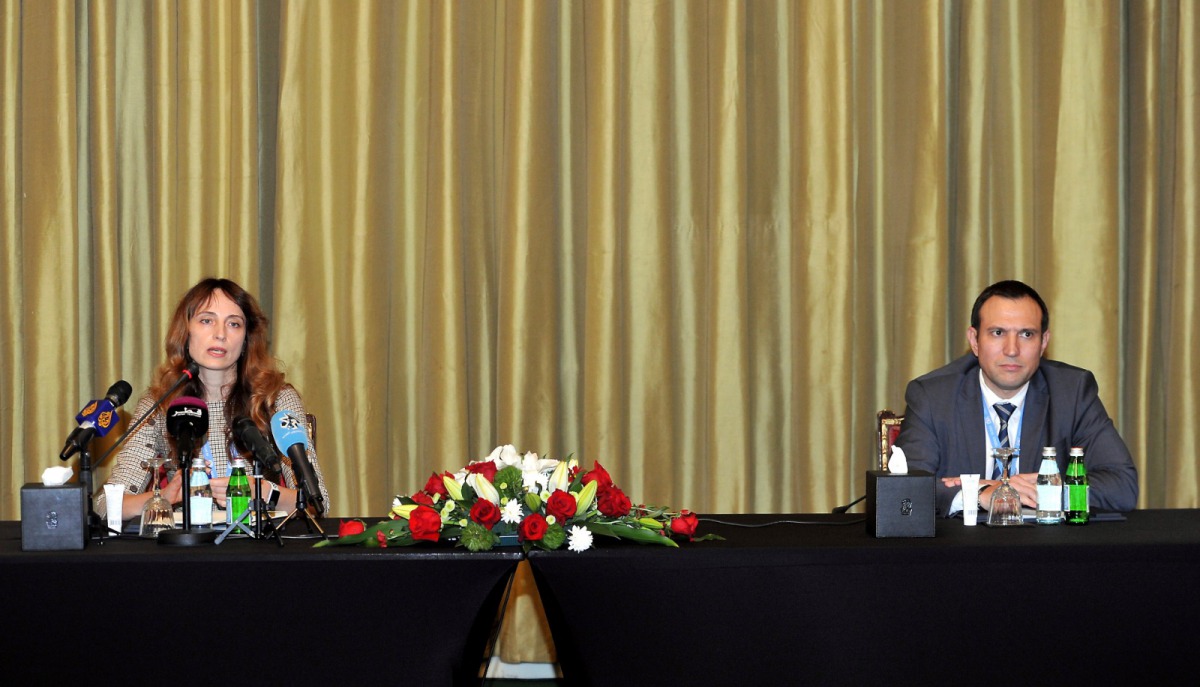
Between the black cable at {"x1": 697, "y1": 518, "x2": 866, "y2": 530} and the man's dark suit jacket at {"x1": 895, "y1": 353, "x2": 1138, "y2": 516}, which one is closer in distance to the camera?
the black cable at {"x1": 697, "y1": 518, "x2": 866, "y2": 530}

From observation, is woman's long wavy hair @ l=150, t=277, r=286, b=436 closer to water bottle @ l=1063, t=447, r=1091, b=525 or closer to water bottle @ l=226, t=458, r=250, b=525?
water bottle @ l=226, t=458, r=250, b=525

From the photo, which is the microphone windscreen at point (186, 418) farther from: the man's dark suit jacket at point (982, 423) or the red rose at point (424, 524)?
the man's dark suit jacket at point (982, 423)

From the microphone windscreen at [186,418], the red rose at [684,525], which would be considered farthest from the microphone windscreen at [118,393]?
the red rose at [684,525]

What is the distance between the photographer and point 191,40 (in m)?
4.69

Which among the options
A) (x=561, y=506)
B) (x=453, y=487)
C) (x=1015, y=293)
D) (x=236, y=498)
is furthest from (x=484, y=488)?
(x=1015, y=293)

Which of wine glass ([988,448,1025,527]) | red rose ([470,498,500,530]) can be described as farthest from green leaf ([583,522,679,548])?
wine glass ([988,448,1025,527])

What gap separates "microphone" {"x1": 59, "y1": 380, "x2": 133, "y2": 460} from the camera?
2.80 m

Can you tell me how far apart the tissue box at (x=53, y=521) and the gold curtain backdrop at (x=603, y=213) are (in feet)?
6.68

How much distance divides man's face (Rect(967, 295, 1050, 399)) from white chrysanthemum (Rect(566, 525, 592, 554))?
5.46 feet

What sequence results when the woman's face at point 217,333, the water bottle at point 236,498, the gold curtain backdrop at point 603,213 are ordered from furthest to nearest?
the gold curtain backdrop at point 603,213 < the woman's face at point 217,333 < the water bottle at point 236,498

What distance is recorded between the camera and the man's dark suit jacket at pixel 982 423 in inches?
141

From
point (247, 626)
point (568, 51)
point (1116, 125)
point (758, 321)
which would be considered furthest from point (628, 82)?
point (247, 626)

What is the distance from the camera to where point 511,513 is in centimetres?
261

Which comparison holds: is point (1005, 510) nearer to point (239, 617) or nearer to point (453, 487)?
point (453, 487)
